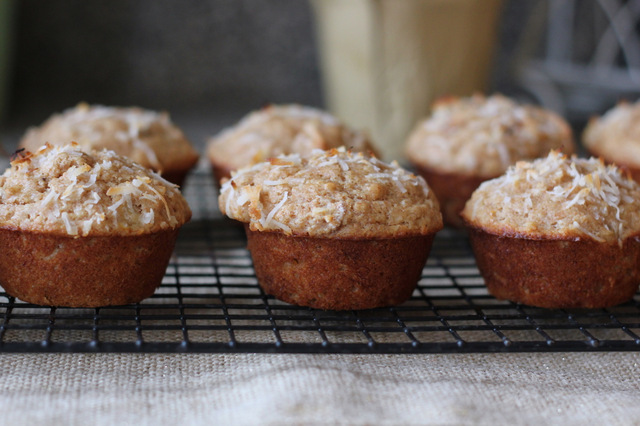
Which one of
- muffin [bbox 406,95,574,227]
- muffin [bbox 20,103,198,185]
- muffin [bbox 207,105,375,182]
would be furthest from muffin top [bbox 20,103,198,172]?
muffin [bbox 406,95,574,227]

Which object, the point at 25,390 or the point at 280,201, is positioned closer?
the point at 25,390

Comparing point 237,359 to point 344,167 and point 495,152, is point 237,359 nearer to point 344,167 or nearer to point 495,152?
point 344,167

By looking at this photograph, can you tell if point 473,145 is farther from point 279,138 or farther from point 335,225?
point 335,225

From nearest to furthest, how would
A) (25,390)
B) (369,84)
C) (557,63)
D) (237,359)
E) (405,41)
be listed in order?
(25,390) < (237,359) < (405,41) < (369,84) < (557,63)

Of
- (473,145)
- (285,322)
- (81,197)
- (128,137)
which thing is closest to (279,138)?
(128,137)

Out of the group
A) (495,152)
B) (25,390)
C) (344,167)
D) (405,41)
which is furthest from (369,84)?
(25,390)

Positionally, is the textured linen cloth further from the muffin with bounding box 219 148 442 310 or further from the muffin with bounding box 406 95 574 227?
the muffin with bounding box 406 95 574 227

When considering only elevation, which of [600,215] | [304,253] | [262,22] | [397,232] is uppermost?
[600,215]
